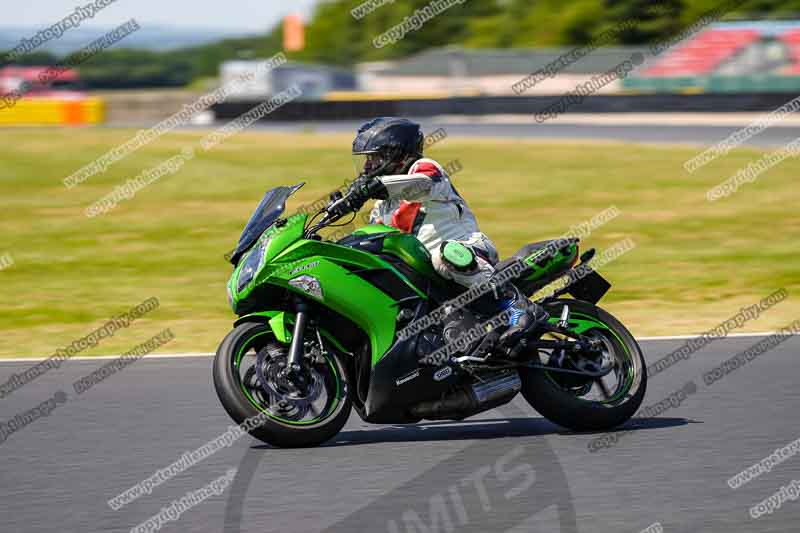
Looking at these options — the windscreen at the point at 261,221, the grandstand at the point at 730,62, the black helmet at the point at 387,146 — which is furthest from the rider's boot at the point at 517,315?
the grandstand at the point at 730,62

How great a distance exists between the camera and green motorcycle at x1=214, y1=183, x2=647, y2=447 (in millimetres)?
6148

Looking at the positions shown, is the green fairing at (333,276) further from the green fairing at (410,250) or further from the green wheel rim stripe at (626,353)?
the green wheel rim stripe at (626,353)

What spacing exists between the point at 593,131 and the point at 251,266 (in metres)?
27.9

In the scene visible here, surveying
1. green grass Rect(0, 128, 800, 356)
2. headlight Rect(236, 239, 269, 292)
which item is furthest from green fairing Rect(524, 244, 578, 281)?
green grass Rect(0, 128, 800, 356)

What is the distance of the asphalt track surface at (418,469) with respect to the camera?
17.0ft

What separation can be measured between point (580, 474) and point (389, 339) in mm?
1174

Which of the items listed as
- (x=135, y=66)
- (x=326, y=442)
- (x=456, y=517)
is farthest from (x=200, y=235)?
(x=135, y=66)

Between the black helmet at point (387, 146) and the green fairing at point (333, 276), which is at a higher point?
the black helmet at point (387, 146)

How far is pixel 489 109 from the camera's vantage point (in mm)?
39906

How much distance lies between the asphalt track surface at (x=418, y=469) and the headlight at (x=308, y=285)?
2.57 feet

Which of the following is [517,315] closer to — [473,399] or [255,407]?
[473,399]

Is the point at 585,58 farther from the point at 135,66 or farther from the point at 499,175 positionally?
the point at 135,66

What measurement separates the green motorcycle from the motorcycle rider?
0.09m

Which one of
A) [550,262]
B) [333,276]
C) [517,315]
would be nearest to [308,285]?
[333,276]
